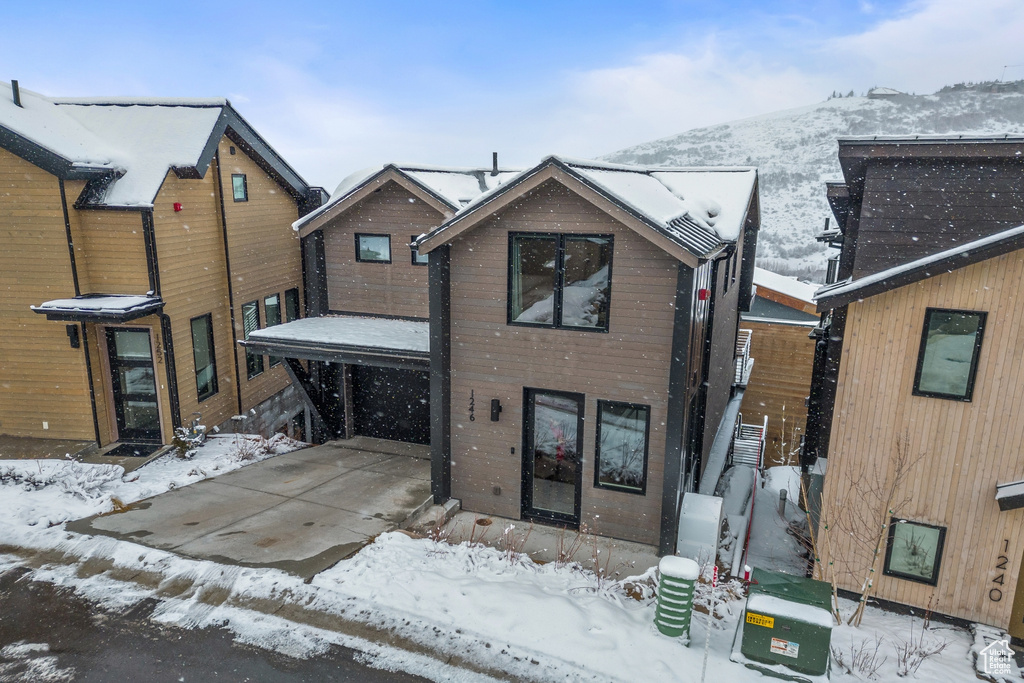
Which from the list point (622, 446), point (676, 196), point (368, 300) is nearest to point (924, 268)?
point (622, 446)

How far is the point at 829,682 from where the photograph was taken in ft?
21.9

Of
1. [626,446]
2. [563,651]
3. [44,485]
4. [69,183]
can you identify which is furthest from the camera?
[69,183]

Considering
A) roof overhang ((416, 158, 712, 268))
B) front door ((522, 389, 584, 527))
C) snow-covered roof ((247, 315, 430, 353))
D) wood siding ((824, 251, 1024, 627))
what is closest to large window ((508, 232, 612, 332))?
roof overhang ((416, 158, 712, 268))

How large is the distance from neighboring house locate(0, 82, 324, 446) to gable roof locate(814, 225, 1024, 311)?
40.8ft

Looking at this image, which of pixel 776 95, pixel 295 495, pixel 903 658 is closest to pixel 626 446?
pixel 903 658

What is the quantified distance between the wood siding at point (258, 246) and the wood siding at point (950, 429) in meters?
12.0

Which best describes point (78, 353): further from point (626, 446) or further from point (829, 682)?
point (829, 682)

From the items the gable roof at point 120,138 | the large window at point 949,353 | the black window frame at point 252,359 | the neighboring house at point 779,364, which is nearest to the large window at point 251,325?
the black window frame at point 252,359

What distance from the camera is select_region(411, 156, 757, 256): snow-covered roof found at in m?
8.55

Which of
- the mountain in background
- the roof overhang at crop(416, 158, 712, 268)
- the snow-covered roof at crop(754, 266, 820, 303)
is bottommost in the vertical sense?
the snow-covered roof at crop(754, 266, 820, 303)

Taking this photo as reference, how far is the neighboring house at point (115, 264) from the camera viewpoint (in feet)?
39.3

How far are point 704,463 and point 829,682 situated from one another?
22.3 feet

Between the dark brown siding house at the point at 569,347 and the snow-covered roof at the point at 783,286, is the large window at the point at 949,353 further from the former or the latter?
the snow-covered roof at the point at 783,286

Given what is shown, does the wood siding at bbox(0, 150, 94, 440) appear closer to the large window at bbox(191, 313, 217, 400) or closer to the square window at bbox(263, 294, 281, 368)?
the large window at bbox(191, 313, 217, 400)
